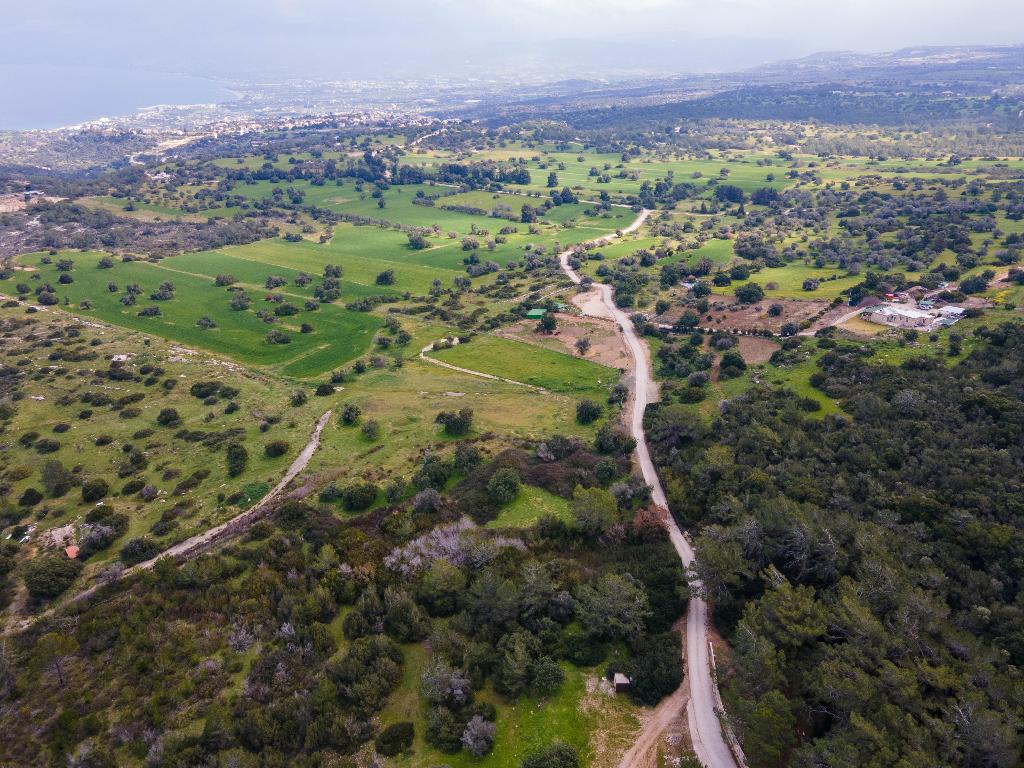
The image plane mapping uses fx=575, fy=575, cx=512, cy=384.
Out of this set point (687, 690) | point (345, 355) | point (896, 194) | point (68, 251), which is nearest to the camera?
point (687, 690)

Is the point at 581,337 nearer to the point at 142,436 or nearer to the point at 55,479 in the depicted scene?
the point at 142,436

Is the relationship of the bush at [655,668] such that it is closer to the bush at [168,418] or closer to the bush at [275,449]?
the bush at [275,449]

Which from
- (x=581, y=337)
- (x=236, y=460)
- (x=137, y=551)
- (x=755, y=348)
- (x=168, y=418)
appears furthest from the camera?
(x=581, y=337)

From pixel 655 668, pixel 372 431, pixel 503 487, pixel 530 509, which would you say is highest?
pixel 655 668

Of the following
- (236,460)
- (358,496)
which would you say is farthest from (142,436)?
(358,496)

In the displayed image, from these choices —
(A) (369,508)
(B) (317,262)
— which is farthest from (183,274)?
(A) (369,508)

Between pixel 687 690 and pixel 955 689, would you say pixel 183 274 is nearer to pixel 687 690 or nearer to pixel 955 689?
pixel 687 690
